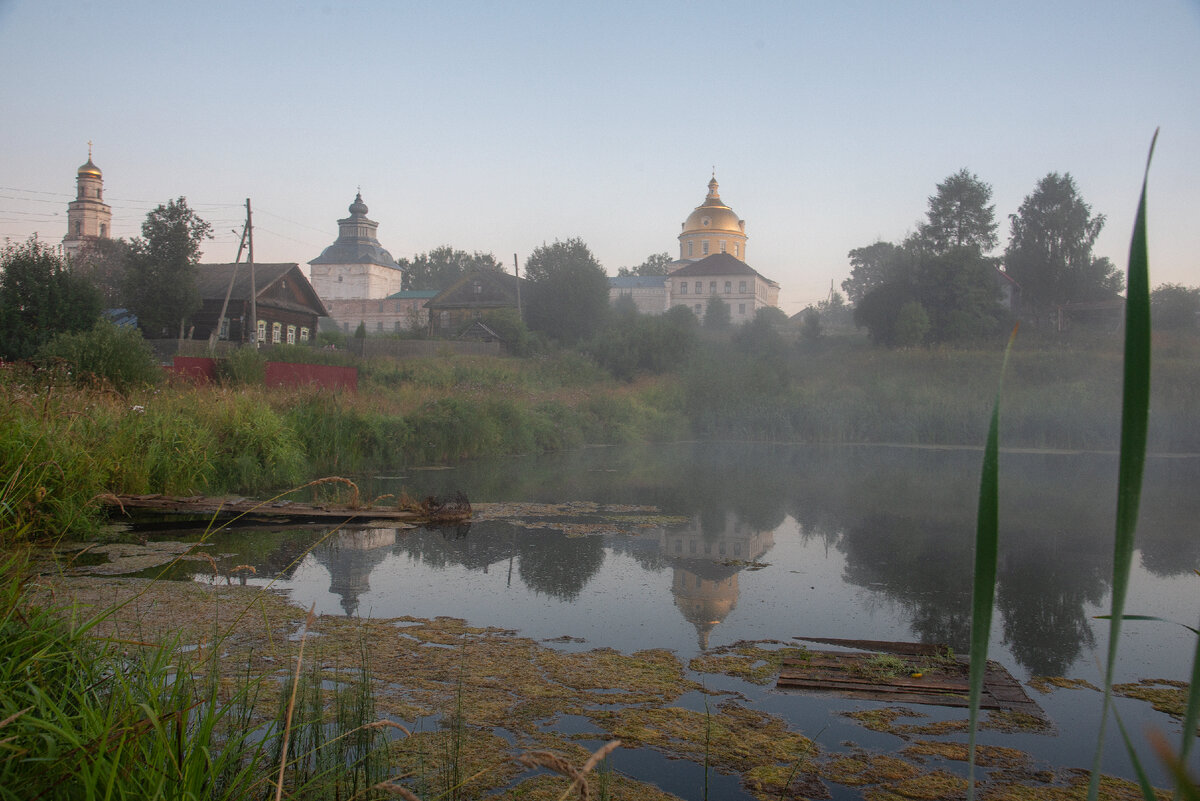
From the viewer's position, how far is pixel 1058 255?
152ft

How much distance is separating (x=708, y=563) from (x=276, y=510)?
189 inches

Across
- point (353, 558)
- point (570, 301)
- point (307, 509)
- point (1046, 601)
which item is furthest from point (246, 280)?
point (1046, 601)

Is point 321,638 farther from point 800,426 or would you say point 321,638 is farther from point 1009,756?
point 800,426

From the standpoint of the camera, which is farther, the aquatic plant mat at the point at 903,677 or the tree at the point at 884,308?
the tree at the point at 884,308

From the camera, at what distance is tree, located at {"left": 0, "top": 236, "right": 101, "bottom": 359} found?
24906 millimetres

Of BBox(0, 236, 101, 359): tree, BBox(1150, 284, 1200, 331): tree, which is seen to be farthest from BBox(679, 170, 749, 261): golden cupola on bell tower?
BBox(0, 236, 101, 359): tree

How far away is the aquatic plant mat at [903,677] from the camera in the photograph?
4.82m

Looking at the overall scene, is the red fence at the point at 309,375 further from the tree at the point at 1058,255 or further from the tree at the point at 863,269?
the tree at the point at 863,269

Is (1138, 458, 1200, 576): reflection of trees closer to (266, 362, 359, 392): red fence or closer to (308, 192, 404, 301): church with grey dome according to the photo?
(266, 362, 359, 392): red fence

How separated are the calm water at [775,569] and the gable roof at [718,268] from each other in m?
63.6

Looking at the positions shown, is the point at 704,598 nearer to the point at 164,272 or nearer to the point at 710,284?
the point at 164,272

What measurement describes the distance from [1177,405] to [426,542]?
26.5m

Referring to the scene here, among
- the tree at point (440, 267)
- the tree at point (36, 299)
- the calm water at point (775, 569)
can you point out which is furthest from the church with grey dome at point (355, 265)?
the calm water at point (775, 569)

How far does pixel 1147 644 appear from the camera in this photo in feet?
20.6
